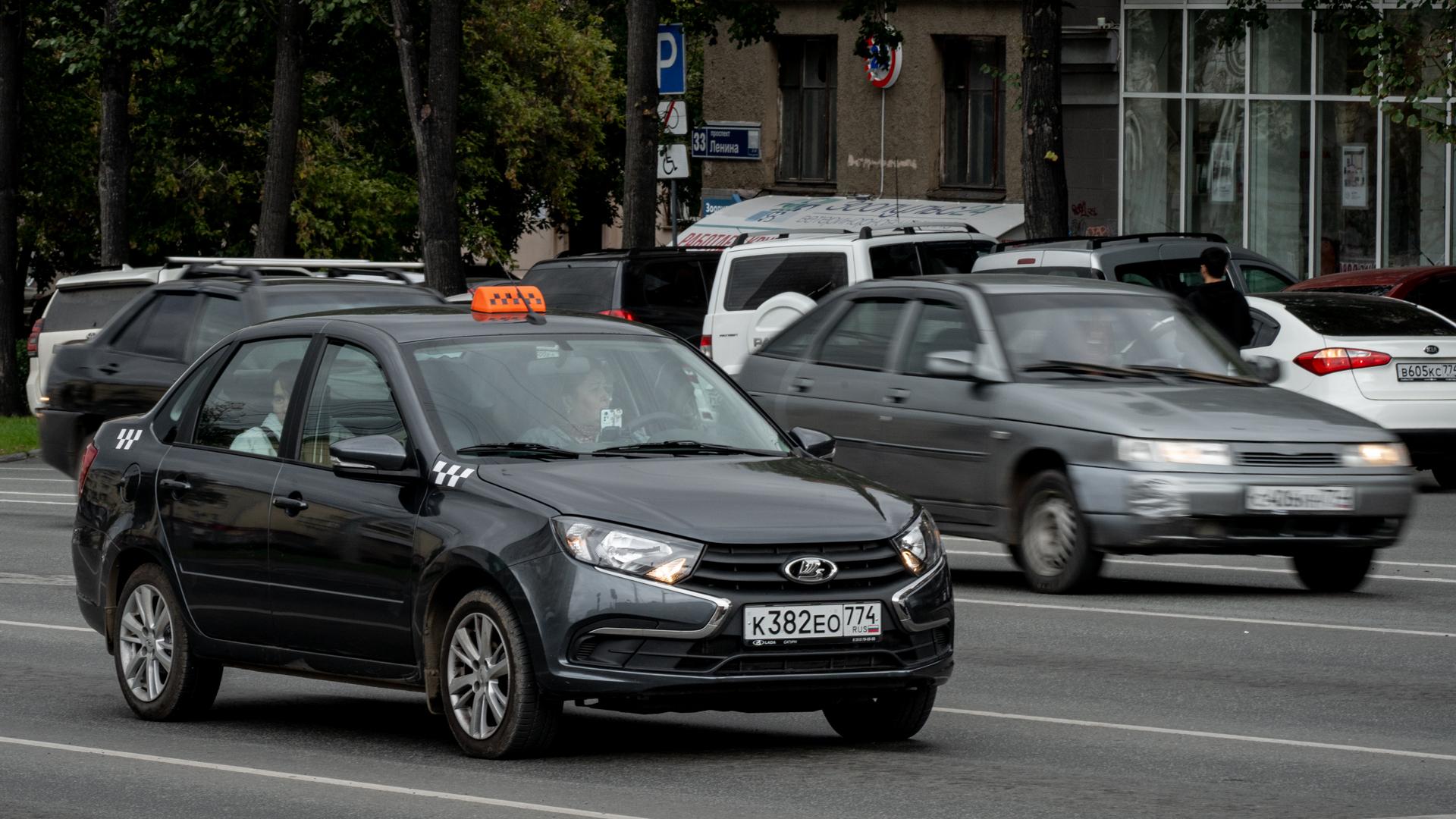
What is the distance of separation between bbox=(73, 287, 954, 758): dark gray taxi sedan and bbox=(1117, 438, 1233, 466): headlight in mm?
3780

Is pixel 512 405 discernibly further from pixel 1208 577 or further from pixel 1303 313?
pixel 1303 313

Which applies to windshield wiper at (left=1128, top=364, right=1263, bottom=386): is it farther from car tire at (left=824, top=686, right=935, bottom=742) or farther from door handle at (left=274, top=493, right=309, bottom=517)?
door handle at (left=274, top=493, right=309, bottom=517)

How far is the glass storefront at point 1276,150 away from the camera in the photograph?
33.4 metres

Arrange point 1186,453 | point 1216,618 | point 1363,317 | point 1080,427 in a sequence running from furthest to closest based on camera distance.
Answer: point 1363,317
point 1080,427
point 1186,453
point 1216,618

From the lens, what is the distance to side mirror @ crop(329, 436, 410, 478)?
796cm

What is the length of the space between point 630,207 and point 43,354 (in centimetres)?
869

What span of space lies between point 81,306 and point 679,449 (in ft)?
53.2

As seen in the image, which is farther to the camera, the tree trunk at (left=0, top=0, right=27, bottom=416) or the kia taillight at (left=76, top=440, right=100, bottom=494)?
the tree trunk at (left=0, top=0, right=27, bottom=416)

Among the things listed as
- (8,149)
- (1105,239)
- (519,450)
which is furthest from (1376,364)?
(8,149)

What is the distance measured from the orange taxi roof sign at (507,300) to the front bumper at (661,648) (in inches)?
64.1

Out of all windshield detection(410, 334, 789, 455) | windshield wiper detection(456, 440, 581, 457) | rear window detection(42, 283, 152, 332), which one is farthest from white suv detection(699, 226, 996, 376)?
windshield wiper detection(456, 440, 581, 457)

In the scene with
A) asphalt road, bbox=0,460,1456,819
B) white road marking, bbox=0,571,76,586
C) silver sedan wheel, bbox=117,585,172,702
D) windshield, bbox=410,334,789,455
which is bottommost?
white road marking, bbox=0,571,76,586

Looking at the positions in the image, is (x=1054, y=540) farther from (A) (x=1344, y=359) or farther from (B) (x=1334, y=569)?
(A) (x=1344, y=359)

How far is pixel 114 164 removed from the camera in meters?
34.6
